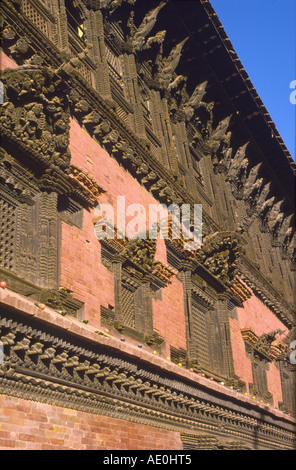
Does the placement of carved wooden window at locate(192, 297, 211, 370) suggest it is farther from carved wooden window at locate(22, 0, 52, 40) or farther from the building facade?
carved wooden window at locate(22, 0, 52, 40)

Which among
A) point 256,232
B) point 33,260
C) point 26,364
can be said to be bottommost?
point 26,364

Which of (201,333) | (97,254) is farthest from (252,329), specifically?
(97,254)

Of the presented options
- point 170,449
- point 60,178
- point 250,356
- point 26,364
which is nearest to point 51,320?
point 26,364

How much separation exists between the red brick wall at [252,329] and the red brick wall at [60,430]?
265 inches

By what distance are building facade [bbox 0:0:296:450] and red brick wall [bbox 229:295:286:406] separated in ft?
0.27

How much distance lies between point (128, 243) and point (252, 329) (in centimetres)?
810

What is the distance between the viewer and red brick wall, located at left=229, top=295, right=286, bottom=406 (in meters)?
15.9

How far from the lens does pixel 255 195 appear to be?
22859 mm

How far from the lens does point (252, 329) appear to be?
58.1 feet

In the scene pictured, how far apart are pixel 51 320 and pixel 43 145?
9.55 ft

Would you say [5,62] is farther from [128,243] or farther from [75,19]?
[75,19]

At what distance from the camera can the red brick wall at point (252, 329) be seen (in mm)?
15914
